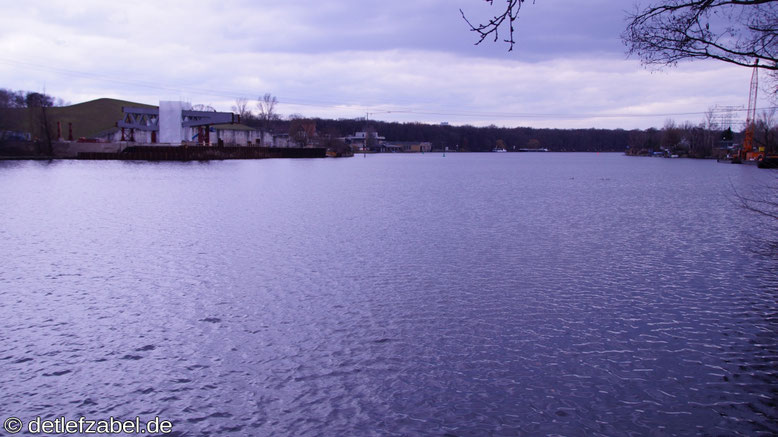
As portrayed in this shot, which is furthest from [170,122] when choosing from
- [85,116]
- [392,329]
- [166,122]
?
[392,329]

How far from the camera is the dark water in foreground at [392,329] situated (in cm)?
629

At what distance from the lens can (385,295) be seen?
10.9m

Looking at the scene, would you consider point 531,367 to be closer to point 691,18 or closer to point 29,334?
point 691,18

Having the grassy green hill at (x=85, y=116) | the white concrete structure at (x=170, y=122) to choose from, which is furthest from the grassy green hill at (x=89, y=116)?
the white concrete structure at (x=170, y=122)

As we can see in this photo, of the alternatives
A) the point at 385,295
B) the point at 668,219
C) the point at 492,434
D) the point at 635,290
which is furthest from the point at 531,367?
the point at 668,219

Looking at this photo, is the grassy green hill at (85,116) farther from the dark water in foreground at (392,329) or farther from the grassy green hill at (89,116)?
the dark water in foreground at (392,329)

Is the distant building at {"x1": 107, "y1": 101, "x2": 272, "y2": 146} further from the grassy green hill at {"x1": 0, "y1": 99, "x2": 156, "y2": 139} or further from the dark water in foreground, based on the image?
the dark water in foreground

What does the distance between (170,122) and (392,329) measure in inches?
3276

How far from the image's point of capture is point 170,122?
83938 millimetres

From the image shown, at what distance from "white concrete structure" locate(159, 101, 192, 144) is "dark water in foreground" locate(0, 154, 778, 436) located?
68708 mm

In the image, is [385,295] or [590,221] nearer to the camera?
[385,295]

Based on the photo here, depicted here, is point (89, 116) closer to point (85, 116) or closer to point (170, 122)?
point (85, 116)

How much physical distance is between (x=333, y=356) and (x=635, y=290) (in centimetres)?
670

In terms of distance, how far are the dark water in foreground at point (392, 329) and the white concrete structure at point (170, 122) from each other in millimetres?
68708
